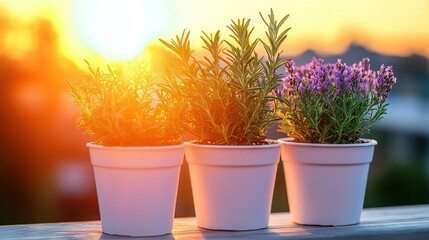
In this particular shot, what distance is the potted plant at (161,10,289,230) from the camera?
1.79m

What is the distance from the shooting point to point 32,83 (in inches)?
250

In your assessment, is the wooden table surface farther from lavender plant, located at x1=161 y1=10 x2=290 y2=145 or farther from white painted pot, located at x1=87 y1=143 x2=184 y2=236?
lavender plant, located at x1=161 y1=10 x2=290 y2=145

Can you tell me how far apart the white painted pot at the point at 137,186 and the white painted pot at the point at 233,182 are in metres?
0.08

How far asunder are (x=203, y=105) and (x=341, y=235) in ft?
1.60

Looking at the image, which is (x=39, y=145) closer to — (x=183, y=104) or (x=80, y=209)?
(x=80, y=209)

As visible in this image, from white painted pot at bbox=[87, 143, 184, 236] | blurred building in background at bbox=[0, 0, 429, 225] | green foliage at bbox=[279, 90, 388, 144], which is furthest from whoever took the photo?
blurred building in background at bbox=[0, 0, 429, 225]

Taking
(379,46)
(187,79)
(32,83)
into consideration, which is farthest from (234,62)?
(32,83)

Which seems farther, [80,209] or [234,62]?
[80,209]

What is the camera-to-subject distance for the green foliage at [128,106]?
5.59 ft

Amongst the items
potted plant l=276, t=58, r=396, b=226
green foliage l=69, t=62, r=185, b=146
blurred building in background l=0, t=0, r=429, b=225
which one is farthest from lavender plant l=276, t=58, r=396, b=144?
blurred building in background l=0, t=0, r=429, b=225

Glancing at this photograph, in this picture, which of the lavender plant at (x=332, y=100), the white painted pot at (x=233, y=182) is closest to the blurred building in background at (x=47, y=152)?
the lavender plant at (x=332, y=100)

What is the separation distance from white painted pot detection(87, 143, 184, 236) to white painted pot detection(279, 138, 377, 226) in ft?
1.16

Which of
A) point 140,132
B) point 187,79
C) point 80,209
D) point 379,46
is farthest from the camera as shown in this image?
point 80,209

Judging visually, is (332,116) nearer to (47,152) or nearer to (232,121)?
(232,121)
